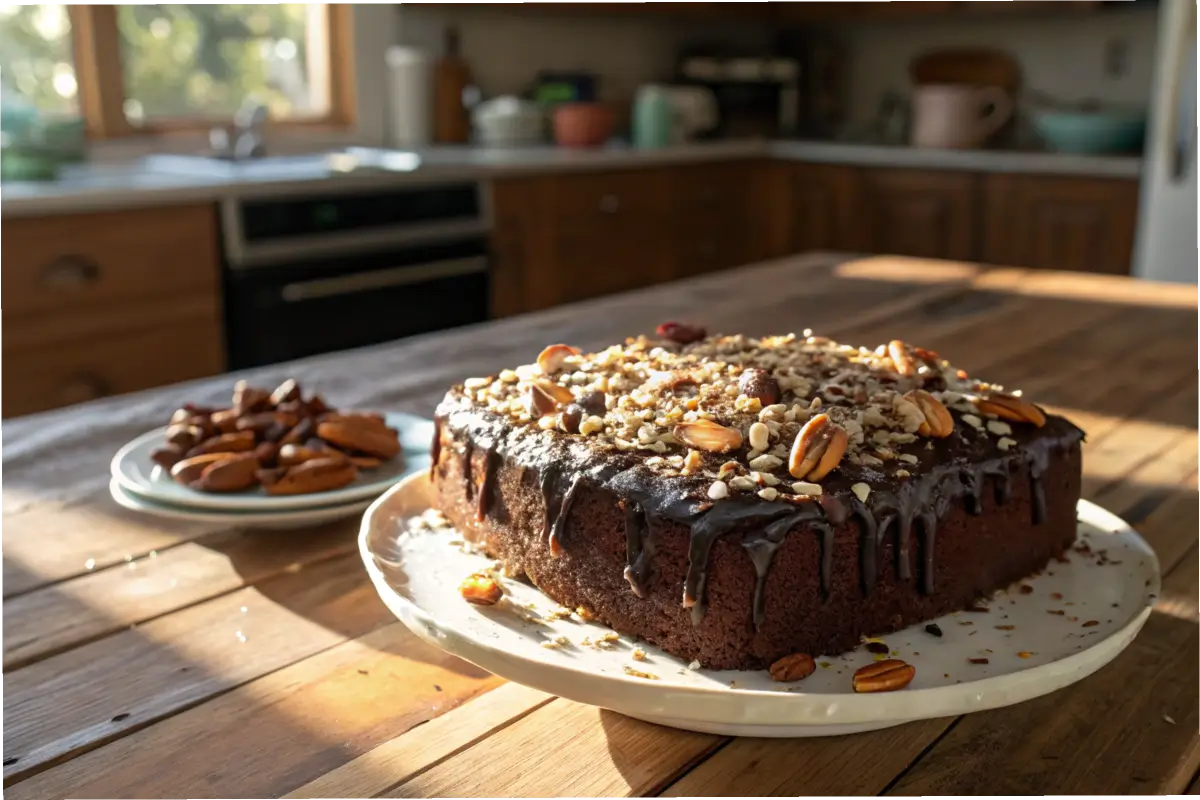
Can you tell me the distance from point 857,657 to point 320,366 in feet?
3.06

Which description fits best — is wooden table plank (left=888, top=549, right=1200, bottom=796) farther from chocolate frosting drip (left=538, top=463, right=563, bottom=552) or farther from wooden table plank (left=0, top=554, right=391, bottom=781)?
wooden table plank (left=0, top=554, right=391, bottom=781)

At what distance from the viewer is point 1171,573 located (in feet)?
2.97

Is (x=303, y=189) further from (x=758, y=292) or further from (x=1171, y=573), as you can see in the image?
(x=1171, y=573)

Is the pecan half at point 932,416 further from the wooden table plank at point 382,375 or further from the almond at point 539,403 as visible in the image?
the wooden table plank at point 382,375

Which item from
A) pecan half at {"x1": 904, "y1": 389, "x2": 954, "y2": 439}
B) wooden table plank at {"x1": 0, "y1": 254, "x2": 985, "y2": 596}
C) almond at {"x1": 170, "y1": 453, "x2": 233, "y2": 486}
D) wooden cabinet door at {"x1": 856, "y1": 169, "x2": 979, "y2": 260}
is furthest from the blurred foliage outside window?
pecan half at {"x1": 904, "y1": 389, "x2": 954, "y2": 439}

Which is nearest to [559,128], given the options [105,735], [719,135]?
[719,135]

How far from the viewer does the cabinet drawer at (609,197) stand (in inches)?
136

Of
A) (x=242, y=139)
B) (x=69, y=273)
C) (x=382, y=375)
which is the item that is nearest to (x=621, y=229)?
(x=242, y=139)

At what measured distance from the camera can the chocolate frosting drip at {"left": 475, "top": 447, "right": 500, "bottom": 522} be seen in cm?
83

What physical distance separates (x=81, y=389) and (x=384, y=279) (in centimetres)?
77

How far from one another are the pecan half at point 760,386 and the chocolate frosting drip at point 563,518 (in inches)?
6.2

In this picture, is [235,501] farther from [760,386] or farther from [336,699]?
[760,386]

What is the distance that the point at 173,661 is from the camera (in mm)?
763

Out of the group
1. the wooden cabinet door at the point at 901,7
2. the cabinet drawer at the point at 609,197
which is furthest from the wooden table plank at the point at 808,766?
the wooden cabinet door at the point at 901,7
